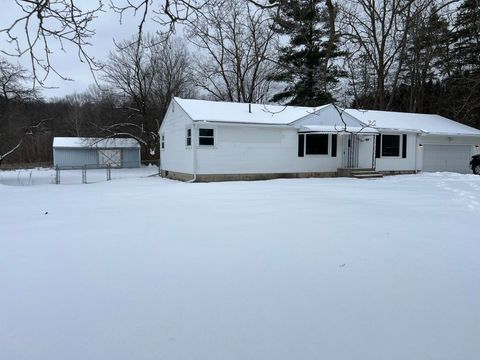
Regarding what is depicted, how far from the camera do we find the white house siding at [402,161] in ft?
62.6

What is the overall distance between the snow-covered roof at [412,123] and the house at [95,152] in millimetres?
19328

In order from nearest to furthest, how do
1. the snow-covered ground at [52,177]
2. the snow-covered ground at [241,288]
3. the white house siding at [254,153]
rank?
the snow-covered ground at [241,288] → the white house siding at [254,153] → the snow-covered ground at [52,177]

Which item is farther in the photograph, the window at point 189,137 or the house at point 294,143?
the window at point 189,137

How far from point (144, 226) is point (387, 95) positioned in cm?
3011

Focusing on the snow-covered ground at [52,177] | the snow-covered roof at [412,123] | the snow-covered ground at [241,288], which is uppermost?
the snow-covered roof at [412,123]

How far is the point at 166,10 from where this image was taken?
3543 millimetres

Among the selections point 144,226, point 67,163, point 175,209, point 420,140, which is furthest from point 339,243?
point 67,163

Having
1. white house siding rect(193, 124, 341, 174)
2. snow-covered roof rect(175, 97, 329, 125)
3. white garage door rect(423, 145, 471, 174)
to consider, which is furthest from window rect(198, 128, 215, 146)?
white garage door rect(423, 145, 471, 174)

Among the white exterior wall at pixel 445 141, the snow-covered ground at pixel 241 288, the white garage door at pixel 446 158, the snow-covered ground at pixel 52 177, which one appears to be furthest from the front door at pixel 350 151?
the snow-covered ground at pixel 52 177

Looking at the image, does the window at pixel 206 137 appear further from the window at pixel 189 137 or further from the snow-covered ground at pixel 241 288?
the snow-covered ground at pixel 241 288

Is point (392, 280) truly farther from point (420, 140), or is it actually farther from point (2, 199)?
point (420, 140)

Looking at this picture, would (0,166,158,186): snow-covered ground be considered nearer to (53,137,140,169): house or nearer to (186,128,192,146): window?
(53,137,140,169): house

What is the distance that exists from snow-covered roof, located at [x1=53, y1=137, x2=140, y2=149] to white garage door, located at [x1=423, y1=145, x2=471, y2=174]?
73.2ft

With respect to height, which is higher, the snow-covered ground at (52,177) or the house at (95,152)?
the house at (95,152)
